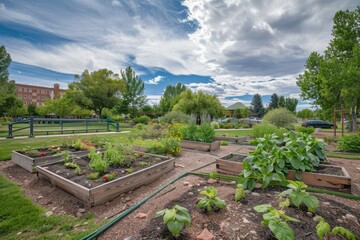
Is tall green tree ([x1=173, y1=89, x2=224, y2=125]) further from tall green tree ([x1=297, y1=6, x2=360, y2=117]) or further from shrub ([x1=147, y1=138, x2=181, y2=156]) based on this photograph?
shrub ([x1=147, y1=138, x2=181, y2=156])

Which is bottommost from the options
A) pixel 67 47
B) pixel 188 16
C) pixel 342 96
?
pixel 342 96

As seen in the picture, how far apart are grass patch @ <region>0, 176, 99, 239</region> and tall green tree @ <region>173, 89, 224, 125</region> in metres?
17.7

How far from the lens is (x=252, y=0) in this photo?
19.2ft

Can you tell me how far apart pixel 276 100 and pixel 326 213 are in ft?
172

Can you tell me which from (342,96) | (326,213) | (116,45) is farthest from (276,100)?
(326,213)

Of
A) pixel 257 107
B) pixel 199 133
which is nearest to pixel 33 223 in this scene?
pixel 199 133

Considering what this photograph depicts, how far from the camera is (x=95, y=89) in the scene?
80.7 feet

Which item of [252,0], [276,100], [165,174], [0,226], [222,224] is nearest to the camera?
[222,224]

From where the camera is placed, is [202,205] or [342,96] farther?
[342,96]

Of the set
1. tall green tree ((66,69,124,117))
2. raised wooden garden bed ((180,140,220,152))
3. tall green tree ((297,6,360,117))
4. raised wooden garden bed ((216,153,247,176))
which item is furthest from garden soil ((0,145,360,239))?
tall green tree ((66,69,124,117))

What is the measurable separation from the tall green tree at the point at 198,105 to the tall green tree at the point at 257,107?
30.5 meters

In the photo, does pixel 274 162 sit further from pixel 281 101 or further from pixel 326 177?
pixel 281 101

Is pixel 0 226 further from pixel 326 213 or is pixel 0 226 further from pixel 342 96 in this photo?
pixel 342 96

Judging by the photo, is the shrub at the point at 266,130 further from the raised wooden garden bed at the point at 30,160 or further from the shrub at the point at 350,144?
the raised wooden garden bed at the point at 30,160
